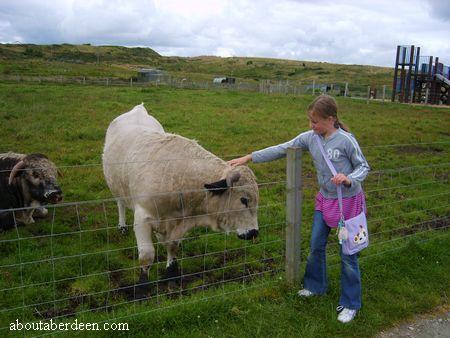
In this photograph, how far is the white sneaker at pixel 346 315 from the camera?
468cm

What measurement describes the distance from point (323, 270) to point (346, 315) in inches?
21.8

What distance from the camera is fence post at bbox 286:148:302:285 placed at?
16.1 ft

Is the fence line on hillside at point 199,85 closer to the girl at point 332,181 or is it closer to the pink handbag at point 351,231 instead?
the girl at point 332,181

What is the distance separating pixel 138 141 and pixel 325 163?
112 inches

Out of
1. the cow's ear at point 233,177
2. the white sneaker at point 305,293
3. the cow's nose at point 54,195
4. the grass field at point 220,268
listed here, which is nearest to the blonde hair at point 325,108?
the cow's ear at point 233,177

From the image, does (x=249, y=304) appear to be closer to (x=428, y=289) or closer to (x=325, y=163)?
(x=325, y=163)

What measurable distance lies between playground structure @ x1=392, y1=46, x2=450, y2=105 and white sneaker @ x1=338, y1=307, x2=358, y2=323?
36388 millimetres

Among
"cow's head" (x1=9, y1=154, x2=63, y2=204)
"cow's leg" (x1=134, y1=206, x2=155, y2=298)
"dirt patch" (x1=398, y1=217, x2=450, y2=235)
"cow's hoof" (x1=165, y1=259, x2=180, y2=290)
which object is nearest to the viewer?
"cow's leg" (x1=134, y1=206, x2=155, y2=298)

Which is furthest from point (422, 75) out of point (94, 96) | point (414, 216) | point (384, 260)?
point (384, 260)

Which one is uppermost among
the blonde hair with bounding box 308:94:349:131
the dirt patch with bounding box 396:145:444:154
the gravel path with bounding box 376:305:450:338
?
the blonde hair with bounding box 308:94:349:131

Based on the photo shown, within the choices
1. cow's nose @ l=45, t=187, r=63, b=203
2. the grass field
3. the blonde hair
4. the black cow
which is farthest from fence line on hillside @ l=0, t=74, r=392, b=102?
the blonde hair

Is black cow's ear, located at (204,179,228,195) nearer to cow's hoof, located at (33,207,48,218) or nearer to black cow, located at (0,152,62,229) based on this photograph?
black cow, located at (0,152,62,229)

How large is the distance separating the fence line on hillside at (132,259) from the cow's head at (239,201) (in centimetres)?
4

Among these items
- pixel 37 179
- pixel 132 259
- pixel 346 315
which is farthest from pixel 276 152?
pixel 37 179
